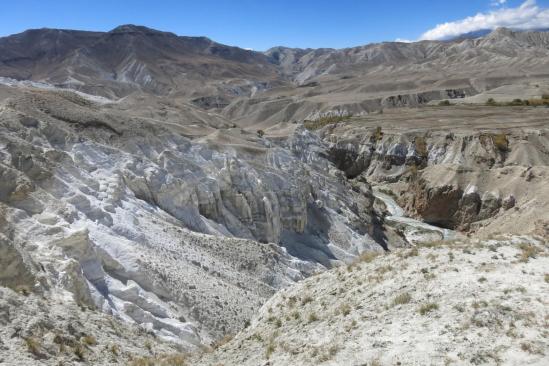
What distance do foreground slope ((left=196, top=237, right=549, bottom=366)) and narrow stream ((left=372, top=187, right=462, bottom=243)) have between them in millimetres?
28256

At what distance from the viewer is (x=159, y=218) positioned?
23484mm

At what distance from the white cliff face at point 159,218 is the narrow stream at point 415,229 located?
176 inches

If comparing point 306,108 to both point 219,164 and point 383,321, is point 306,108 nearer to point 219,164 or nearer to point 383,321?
point 219,164

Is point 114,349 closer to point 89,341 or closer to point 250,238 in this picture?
point 89,341

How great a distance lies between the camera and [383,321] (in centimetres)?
1009

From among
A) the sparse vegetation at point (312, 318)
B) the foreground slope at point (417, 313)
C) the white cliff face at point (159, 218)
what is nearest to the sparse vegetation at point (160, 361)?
the foreground slope at point (417, 313)

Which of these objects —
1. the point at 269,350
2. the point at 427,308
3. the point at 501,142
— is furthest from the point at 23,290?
the point at 501,142

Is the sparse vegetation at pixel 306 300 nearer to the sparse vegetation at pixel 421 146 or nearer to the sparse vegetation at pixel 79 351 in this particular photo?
the sparse vegetation at pixel 79 351

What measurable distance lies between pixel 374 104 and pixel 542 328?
4018 inches

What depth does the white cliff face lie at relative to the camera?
53.0 ft

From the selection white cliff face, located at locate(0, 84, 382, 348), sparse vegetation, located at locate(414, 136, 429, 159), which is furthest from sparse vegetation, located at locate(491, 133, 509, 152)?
white cliff face, located at locate(0, 84, 382, 348)

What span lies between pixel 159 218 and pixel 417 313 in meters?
15.5

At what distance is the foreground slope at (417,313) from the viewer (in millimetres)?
8625

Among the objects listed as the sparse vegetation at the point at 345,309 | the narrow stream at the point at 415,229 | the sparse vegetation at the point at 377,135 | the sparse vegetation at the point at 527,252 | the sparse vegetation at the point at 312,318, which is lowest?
the narrow stream at the point at 415,229
